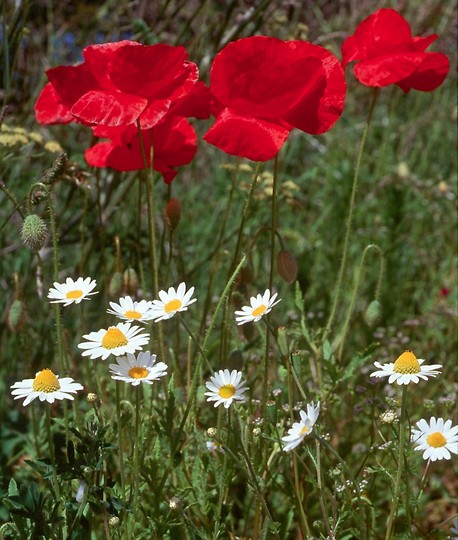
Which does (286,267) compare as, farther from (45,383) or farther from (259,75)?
(45,383)

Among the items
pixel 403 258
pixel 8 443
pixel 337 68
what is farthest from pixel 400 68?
pixel 403 258

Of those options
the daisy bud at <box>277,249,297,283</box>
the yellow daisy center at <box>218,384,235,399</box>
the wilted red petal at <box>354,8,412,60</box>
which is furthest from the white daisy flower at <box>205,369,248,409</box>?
the wilted red petal at <box>354,8,412,60</box>

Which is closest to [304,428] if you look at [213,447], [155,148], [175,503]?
[175,503]

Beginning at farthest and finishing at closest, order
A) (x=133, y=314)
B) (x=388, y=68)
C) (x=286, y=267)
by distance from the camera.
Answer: (x=388, y=68)
(x=286, y=267)
(x=133, y=314)

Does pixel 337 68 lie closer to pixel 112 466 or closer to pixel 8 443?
pixel 112 466

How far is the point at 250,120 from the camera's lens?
1512 mm

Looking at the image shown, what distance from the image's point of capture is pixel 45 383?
129 cm

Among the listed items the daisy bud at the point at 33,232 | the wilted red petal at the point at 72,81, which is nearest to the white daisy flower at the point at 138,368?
the daisy bud at the point at 33,232

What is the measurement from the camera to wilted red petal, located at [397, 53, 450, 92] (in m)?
1.85

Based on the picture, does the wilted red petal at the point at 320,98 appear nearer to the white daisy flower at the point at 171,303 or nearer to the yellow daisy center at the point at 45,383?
the white daisy flower at the point at 171,303

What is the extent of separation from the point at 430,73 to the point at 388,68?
147mm

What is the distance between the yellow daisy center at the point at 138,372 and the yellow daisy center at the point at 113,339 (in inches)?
1.6

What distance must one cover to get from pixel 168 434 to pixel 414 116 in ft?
9.71

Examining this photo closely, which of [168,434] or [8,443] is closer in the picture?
[168,434]
